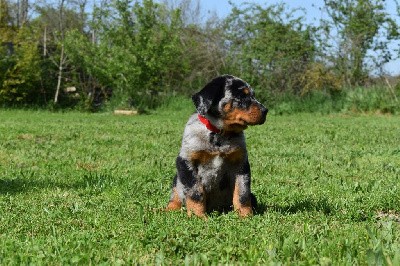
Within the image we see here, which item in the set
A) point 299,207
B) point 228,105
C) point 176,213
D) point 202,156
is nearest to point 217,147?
point 202,156

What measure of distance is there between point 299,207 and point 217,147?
3.98 ft

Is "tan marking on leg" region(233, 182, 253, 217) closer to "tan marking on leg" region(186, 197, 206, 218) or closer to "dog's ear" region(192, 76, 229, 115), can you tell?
"tan marking on leg" region(186, 197, 206, 218)

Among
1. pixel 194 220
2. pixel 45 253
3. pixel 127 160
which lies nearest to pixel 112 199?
pixel 194 220

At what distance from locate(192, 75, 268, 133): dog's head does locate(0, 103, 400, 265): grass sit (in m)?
0.78

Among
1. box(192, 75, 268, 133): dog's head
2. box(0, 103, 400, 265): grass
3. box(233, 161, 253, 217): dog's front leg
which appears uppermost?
box(192, 75, 268, 133): dog's head

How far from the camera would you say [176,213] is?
5168mm

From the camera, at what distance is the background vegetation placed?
89.5 ft

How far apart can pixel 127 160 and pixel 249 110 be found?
16.5 ft

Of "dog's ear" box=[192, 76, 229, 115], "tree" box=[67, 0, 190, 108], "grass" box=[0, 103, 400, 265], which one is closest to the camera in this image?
"grass" box=[0, 103, 400, 265]

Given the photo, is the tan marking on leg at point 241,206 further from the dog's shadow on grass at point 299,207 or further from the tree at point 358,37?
the tree at point 358,37

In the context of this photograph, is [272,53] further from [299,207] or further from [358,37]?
[299,207]

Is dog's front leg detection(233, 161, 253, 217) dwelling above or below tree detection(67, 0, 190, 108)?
below

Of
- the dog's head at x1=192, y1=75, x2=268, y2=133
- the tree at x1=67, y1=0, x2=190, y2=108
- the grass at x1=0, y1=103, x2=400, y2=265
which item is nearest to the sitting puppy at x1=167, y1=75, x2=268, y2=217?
the dog's head at x1=192, y1=75, x2=268, y2=133

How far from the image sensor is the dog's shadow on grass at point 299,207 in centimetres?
543
